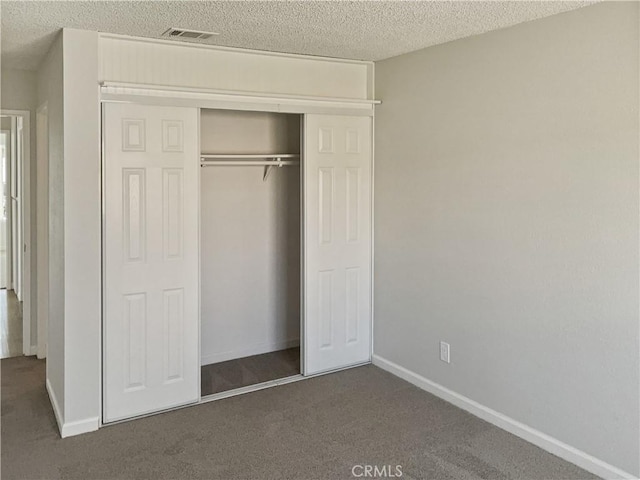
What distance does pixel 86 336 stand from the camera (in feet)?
10.9

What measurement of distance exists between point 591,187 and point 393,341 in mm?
1960

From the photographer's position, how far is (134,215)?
11.3 ft

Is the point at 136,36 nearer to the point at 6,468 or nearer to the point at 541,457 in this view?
the point at 6,468

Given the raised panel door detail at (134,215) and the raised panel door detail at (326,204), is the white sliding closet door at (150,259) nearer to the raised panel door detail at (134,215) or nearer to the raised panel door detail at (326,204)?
the raised panel door detail at (134,215)

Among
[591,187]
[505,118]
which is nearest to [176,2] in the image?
[505,118]

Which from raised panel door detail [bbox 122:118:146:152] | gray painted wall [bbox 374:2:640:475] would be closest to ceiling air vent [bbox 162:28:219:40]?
raised panel door detail [bbox 122:118:146:152]

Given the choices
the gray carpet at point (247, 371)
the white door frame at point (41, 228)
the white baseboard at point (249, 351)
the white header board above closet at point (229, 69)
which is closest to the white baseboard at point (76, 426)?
the gray carpet at point (247, 371)

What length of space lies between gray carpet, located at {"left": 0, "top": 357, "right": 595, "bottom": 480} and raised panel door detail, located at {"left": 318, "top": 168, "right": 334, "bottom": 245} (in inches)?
44.9

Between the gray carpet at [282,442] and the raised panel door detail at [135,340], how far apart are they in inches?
10.1

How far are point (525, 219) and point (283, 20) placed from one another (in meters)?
1.75

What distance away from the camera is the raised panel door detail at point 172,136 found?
11.5 feet

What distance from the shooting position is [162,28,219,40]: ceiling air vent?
3.29 m

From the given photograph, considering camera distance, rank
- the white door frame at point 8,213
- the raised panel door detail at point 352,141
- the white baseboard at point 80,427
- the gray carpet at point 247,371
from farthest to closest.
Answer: the white door frame at point 8,213 → the raised panel door detail at point 352,141 → the gray carpet at point 247,371 → the white baseboard at point 80,427

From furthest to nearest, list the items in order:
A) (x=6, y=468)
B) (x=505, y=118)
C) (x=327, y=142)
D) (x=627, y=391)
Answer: (x=327, y=142), (x=505, y=118), (x=6, y=468), (x=627, y=391)
